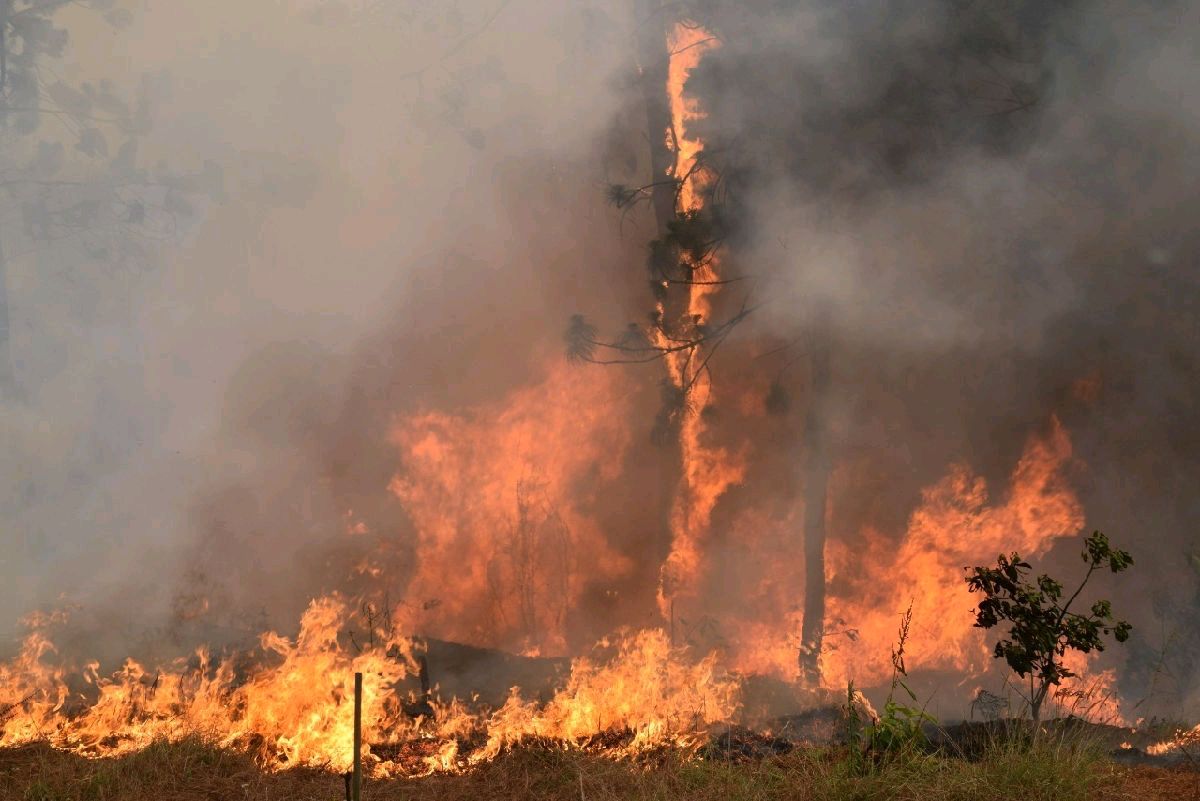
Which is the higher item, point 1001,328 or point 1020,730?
point 1001,328

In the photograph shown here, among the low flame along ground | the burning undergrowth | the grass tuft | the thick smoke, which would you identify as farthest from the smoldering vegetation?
the grass tuft

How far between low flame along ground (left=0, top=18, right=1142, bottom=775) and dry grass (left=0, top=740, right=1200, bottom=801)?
3.28 feet

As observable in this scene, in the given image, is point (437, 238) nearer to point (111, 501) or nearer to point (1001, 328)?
point (111, 501)

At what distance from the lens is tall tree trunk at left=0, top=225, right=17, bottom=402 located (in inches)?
310

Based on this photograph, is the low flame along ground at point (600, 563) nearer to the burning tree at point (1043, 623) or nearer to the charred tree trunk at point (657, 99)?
the charred tree trunk at point (657, 99)

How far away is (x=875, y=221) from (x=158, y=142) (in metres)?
5.67

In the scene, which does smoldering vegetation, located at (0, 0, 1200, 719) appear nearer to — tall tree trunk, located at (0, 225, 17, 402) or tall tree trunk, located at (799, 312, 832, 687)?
tall tree trunk, located at (799, 312, 832, 687)

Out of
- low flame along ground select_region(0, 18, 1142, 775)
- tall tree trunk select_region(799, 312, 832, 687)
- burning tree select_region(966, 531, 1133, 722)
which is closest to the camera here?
burning tree select_region(966, 531, 1133, 722)

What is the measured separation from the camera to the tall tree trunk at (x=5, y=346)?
787cm

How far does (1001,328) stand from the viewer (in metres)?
7.10

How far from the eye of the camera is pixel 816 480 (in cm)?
720

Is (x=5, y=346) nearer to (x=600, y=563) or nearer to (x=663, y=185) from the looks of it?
(x=600, y=563)

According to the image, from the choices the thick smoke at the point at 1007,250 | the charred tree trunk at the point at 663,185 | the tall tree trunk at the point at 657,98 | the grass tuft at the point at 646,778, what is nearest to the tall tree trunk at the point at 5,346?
the grass tuft at the point at 646,778

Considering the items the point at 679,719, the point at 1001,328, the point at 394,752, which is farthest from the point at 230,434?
the point at 1001,328
